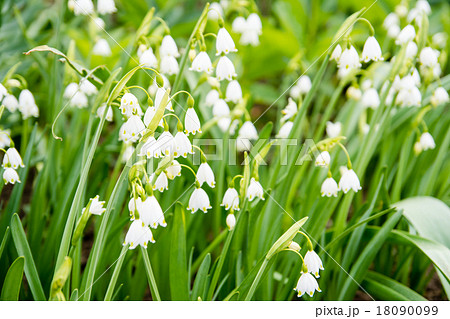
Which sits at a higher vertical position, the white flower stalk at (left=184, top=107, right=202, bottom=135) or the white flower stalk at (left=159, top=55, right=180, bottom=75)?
the white flower stalk at (left=159, top=55, right=180, bottom=75)

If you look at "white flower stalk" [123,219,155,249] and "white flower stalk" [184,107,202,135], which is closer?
"white flower stalk" [123,219,155,249]

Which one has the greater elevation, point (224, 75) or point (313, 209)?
point (224, 75)

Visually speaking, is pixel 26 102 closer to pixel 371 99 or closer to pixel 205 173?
pixel 205 173

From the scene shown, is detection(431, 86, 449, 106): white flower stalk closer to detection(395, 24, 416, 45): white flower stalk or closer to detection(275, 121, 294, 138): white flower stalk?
detection(395, 24, 416, 45): white flower stalk

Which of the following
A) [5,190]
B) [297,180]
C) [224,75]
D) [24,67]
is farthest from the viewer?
[5,190]

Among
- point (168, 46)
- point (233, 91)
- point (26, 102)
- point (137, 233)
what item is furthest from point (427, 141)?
point (26, 102)

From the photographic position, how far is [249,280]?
1766 mm

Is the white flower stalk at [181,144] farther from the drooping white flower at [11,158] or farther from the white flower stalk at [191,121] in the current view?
the drooping white flower at [11,158]

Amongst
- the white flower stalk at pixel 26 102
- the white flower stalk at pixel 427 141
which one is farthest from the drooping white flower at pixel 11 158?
the white flower stalk at pixel 427 141

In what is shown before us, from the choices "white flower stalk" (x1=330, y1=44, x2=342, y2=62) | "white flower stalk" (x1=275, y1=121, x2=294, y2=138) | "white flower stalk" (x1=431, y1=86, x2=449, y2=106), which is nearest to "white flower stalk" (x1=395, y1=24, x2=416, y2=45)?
"white flower stalk" (x1=431, y1=86, x2=449, y2=106)
